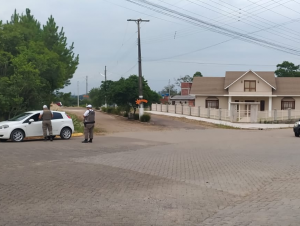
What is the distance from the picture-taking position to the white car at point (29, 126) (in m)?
19.2

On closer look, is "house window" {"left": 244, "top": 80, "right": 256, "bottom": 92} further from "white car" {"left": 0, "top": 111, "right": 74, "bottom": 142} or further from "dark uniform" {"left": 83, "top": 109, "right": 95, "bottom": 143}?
"dark uniform" {"left": 83, "top": 109, "right": 95, "bottom": 143}

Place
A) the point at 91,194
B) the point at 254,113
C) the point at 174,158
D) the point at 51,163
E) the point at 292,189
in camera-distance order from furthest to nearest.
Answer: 1. the point at 254,113
2. the point at 174,158
3. the point at 51,163
4. the point at 292,189
5. the point at 91,194

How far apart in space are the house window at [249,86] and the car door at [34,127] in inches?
1535

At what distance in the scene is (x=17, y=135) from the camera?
1953 cm

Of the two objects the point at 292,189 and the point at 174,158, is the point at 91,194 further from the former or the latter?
the point at 174,158

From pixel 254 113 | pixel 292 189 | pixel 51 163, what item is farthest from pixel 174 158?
pixel 254 113

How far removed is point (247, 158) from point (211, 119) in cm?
2973

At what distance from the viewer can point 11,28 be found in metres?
27.8

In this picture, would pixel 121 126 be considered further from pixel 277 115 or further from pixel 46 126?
pixel 277 115

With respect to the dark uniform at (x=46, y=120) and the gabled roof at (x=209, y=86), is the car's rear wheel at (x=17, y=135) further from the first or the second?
the gabled roof at (x=209, y=86)

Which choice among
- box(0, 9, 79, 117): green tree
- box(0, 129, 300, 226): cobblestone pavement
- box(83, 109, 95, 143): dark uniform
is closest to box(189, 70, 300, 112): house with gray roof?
box(0, 9, 79, 117): green tree

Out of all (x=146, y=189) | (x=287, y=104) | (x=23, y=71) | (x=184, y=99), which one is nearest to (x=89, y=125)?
(x=23, y=71)

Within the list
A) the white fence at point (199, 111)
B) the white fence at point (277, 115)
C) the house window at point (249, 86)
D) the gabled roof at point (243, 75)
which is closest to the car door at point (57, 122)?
the white fence at point (199, 111)

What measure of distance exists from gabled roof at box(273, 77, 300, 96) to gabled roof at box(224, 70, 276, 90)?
4.19ft
